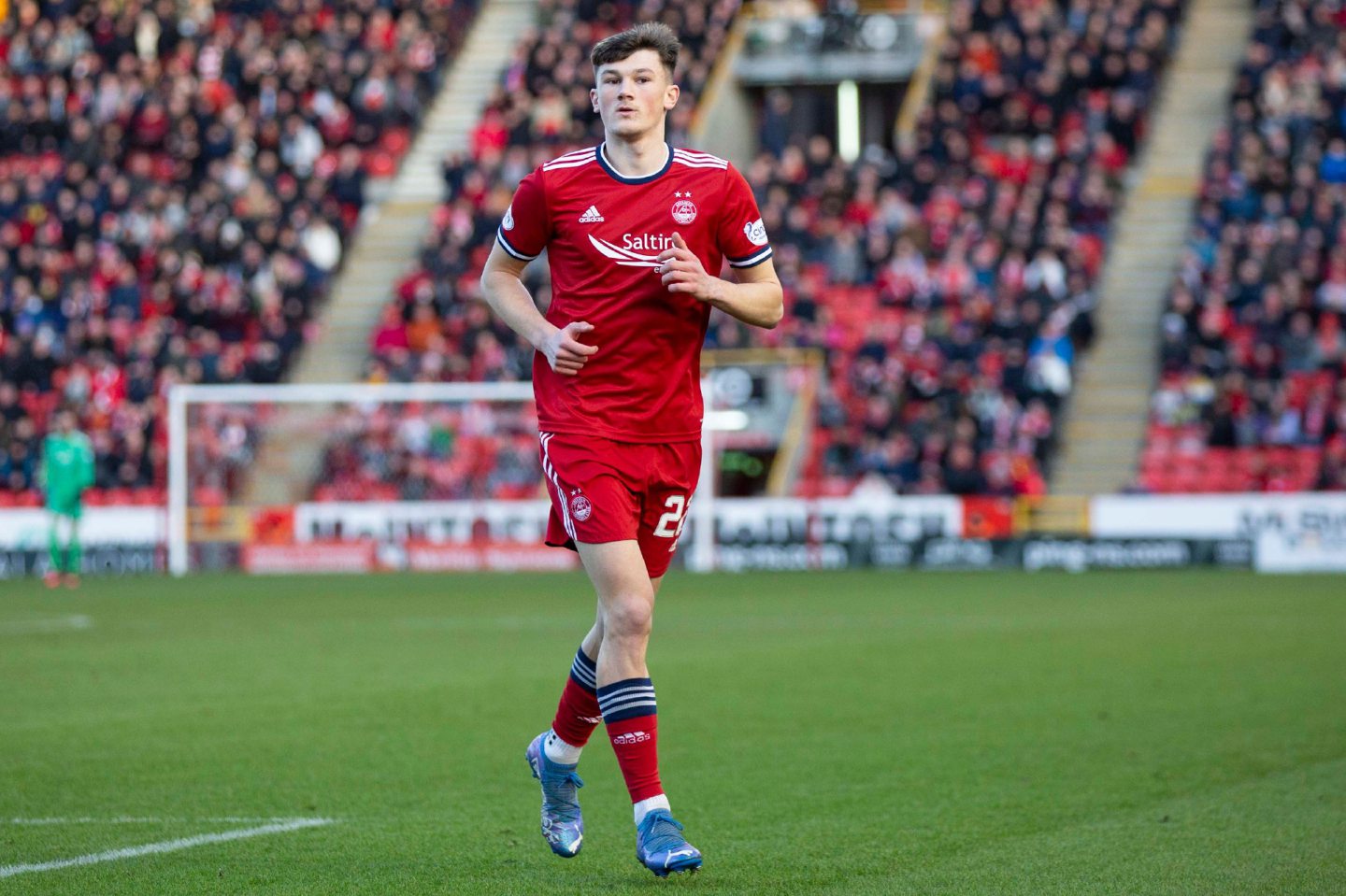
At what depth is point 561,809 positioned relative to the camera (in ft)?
19.7

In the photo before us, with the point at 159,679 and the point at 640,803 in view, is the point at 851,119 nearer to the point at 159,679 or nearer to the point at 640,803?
the point at 159,679

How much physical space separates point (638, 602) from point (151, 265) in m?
27.5

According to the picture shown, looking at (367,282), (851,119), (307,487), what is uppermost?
(851,119)

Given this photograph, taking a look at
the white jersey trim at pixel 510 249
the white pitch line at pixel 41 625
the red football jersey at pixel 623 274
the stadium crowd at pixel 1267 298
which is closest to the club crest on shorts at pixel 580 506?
the red football jersey at pixel 623 274

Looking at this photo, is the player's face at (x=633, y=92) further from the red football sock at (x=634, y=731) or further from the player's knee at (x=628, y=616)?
the red football sock at (x=634, y=731)

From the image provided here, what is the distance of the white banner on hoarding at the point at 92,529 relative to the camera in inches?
1073

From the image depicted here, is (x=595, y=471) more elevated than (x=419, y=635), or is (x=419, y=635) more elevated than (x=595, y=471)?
(x=595, y=471)

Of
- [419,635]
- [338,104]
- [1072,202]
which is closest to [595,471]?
[419,635]

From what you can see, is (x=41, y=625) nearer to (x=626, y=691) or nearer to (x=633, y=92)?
(x=626, y=691)

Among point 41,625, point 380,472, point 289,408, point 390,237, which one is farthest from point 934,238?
point 41,625

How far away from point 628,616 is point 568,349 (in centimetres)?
77

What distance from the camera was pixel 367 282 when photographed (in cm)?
3306

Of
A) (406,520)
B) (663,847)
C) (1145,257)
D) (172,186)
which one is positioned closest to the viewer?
(663,847)

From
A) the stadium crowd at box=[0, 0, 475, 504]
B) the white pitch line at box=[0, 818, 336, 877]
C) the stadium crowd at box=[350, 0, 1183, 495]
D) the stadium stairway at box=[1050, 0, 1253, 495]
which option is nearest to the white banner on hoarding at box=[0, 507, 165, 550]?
the stadium crowd at box=[0, 0, 475, 504]
